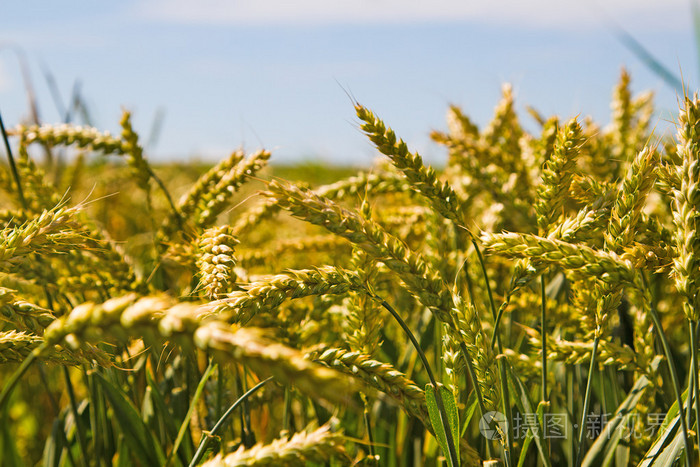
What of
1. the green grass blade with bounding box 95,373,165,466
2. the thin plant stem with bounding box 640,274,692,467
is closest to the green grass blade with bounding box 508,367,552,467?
the thin plant stem with bounding box 640,274,692,467

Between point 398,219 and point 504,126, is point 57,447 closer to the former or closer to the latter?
point 398,219

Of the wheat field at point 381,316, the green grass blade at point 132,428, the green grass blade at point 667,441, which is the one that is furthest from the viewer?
the green grass blade at point 132,428

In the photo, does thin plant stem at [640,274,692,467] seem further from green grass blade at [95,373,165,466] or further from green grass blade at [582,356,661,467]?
green grass blade at [95,373,165,466]

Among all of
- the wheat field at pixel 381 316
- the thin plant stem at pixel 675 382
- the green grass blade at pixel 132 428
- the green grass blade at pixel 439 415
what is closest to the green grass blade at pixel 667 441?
the wheat field at pixel 381 316

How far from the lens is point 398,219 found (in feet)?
7.50

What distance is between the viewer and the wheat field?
0.96m

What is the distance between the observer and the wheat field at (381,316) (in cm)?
96

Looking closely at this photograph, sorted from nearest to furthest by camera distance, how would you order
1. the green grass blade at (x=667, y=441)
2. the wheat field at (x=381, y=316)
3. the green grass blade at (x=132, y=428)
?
1. the wheat field at (x=381, y=316)
2. the green grass blade at (x=667, y=441)
3. the green grass blade at (x=132, y=428)

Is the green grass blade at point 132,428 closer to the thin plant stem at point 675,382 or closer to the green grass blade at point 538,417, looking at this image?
the green grass blade at point 538,417

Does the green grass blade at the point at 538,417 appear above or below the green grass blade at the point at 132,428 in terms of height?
above

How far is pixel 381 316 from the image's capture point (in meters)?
1.37

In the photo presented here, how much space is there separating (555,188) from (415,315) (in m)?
1.30

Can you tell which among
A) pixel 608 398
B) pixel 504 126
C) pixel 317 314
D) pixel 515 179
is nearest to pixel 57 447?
pixel 317 314

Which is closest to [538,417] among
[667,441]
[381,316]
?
[667,441]
